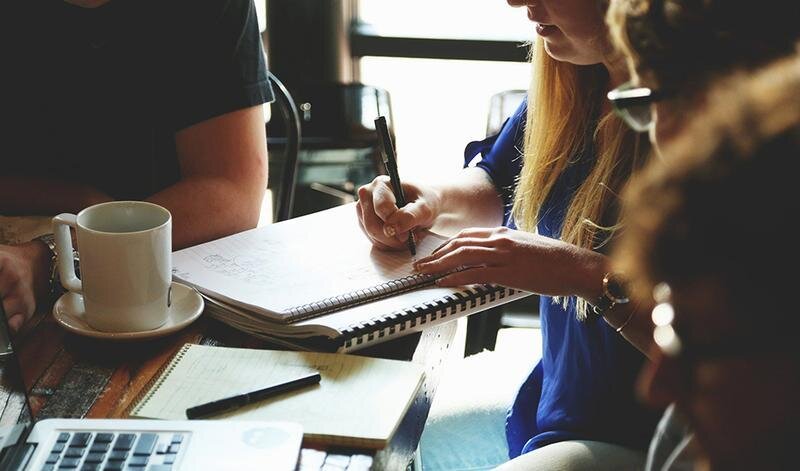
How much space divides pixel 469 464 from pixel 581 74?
2.05ft

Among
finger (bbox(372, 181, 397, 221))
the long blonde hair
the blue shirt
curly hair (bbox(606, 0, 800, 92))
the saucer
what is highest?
curly hair (bbox(606, 0, 800, 92))

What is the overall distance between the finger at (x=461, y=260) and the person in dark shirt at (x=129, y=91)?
1.27 feet

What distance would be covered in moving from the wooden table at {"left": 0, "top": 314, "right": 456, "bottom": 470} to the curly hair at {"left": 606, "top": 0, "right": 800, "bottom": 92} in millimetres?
417

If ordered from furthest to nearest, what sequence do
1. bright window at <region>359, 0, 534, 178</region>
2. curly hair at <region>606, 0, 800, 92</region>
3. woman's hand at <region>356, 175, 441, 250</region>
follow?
1. bright window at <region>359, 0, 534, 178</region>
2. woman's hand at <region>356, 175, 441, 250</region>
3. curly hair at <region>606, 0, 800, 92</region>

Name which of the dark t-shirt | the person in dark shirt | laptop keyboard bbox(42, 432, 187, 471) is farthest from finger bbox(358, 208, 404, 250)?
laptop keyboard bbox(42, 432, 187, 471)

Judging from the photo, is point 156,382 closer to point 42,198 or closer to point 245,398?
point 245,398

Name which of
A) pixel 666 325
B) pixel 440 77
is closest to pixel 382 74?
pixel 440 77

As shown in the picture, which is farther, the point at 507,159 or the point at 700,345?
the point at 507,159

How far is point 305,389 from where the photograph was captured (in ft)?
3.01

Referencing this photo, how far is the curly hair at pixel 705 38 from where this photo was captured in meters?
0.67

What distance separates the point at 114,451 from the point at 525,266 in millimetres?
551

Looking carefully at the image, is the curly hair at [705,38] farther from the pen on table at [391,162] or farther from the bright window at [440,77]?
the bright window at [440,77]

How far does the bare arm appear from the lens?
135 centimetres

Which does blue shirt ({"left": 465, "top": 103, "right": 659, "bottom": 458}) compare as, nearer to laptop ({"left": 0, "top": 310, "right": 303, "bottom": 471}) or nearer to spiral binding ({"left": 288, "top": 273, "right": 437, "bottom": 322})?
spiral binding ({"left": 288, "top": 273, "right": 437, "bottom": 322})
